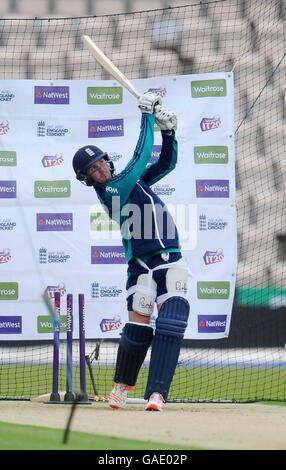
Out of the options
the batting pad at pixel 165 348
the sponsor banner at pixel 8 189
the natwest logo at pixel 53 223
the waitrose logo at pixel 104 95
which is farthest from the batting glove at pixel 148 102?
the sponsor banner at pixel 8 189

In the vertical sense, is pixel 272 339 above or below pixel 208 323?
below

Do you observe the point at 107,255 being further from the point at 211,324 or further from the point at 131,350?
the point at 131,350

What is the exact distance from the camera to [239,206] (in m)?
27.2

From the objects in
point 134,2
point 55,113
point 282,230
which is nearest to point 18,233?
point 55,113

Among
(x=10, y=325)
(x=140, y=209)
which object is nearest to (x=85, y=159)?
(x=140, y=209)

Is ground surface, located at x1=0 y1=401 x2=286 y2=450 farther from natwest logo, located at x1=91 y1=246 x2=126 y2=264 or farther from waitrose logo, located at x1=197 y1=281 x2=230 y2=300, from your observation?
natwest logo, located at x1=91 y1=246 x2=126 y2=264

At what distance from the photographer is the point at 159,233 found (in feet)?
22.0

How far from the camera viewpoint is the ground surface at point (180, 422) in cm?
476

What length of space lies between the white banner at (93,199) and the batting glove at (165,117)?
8.62ft

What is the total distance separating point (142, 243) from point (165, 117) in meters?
1.06

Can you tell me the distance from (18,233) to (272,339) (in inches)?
324

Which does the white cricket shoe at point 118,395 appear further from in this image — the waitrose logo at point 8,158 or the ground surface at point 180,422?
the waitrose logo at point 8,158

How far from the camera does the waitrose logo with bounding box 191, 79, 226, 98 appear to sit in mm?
9391

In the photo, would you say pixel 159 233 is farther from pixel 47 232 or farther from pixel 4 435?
pixel 47 232
